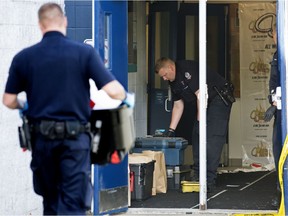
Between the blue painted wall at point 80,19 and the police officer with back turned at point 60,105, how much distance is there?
3.71 m

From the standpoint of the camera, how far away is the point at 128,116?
6250mm

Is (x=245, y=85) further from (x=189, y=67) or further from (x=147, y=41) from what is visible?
(x=189, y=67)

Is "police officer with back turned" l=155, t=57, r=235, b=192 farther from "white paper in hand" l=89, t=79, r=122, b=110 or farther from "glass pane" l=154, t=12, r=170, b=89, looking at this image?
"white paper in hand" l=89, t=79, r=122, b=110

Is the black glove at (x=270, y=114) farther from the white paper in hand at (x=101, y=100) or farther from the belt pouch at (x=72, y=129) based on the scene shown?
the belt pouch at (x=72, y=129)

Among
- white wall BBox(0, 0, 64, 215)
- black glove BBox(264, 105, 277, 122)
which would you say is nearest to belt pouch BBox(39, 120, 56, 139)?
white wall BBox(0, 0, 64, 215)

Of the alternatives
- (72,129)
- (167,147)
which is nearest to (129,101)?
(72,129)

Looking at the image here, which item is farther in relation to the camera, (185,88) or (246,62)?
(246,62)

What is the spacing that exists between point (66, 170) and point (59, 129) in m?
0.28

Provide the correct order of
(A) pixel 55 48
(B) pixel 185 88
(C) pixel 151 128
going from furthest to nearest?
(C) pixel 151 128, (B) pixel 185 88, (A) pixel 55 48

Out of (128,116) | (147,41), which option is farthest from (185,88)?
(128,116)

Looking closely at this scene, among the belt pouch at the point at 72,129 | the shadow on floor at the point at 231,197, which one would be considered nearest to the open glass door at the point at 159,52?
the shadow on floor at the point at 231,197

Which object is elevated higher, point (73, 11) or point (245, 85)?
point (73, 11)

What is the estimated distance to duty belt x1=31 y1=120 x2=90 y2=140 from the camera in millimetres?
6141

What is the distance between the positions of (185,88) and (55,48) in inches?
181
